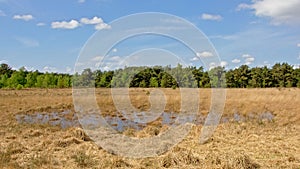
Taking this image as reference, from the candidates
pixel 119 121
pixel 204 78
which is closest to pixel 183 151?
pixel 119 121

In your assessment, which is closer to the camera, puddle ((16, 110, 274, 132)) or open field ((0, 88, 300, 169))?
open field ((0, 88, 300, 169))

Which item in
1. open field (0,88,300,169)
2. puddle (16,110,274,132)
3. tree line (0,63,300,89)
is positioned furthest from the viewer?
tree line (0,63,300,89)

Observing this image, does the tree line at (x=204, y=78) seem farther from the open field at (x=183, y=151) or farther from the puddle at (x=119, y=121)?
the open field at (x=183, y=151)

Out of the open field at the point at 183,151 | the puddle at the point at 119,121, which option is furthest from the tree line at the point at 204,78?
the open field at the point at 183,151

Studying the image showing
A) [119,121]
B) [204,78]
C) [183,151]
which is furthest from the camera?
[204,78]

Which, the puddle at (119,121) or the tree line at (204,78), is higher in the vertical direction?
the tree line at (204,78)

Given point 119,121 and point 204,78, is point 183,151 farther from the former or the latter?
point 204,78

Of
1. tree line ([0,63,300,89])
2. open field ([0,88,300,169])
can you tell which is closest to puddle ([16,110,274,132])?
open field ([0,88,300,169])

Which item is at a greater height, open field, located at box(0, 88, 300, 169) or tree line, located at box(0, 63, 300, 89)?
tree line, located at box(0, 63, 300, 89)

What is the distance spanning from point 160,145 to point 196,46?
3.25 m

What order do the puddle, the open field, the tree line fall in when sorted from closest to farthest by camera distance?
the open field, the puddle, the tree line

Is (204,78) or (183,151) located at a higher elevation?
(204,78)

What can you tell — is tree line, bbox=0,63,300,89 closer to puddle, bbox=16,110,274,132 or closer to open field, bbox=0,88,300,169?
puddle, bbox=16,110,274,132

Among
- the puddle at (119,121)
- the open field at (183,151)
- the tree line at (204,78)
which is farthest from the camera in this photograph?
the tree line at (204,78)
